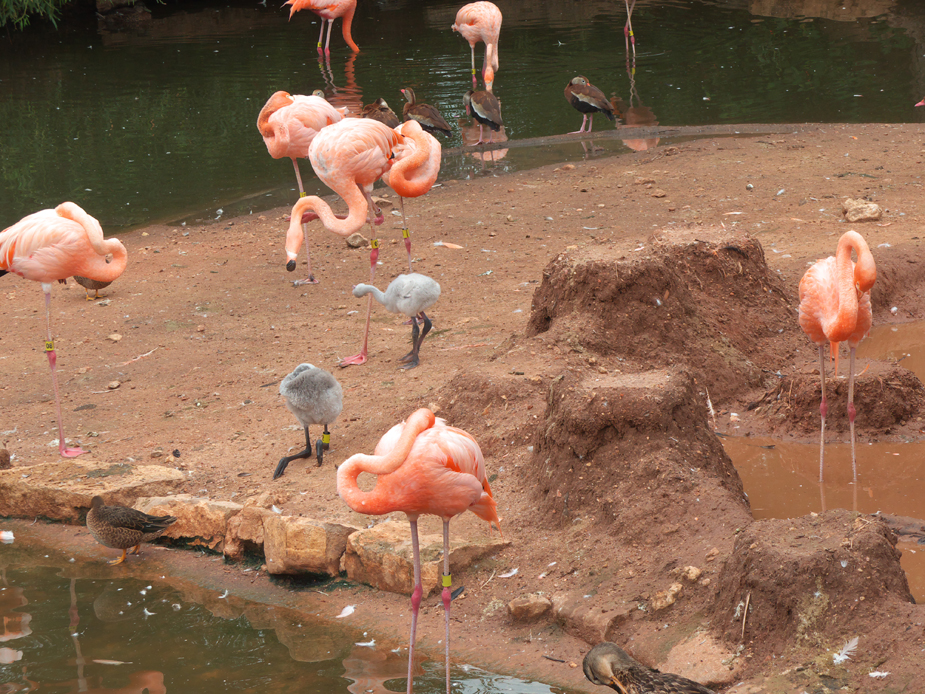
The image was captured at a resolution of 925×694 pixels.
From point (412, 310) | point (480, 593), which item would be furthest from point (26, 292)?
point (480, 593)

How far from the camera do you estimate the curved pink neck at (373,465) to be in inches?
145

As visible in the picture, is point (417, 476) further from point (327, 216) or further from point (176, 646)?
point (327, 216)

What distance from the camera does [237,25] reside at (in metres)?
22.9

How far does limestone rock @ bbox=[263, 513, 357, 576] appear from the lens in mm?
4555

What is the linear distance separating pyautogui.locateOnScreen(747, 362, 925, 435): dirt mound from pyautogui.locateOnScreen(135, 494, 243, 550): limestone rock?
10.6ft

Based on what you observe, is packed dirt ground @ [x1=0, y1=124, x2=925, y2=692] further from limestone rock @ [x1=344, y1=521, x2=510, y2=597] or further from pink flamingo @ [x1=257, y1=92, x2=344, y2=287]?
pink flamingo @ [x1=257, y1=92, x2=344, y2=287]

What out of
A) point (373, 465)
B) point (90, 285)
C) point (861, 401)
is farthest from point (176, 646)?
point (90, 285)

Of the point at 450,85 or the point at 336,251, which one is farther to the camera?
the point at 450,85

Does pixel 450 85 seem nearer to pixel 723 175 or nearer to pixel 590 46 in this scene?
pixel 590 46

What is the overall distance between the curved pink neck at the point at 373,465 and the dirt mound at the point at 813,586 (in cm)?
132

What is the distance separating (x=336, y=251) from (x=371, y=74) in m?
8.68

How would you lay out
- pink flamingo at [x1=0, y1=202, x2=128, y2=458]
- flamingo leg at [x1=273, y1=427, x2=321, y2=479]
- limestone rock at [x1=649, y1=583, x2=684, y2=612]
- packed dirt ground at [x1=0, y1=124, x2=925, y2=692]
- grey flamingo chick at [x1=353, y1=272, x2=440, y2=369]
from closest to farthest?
packed dirt ground at [x1=0, y1=124, x2=925, y2=692]
limestone rock at [x1=649, y1=583, x2=684, y2=612]
flamingo leg at [x1=273, y1=427, x2=321, y2=479]
pink flamingo at [x1=0, y1=202, x2=128, y2=458]
grey flamingo chick at [x1=353, y1=272, x2=440, y2=369]

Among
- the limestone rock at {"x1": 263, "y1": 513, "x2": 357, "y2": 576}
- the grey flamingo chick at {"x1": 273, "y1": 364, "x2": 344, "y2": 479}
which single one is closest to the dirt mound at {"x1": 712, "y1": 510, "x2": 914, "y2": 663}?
the limestone rock at {"x1": 263, "y1": 513, "x2": 357, "y2": 576}

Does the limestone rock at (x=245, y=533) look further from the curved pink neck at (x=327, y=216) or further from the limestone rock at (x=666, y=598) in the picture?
the curved pink neck at (x=327, y=216)
